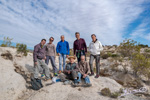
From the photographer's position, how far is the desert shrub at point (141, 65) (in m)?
8.12

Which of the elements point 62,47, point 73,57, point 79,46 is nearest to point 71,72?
point 73,57

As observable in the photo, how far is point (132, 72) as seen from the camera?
900cm

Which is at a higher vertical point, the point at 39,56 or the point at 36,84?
the point at 39,56

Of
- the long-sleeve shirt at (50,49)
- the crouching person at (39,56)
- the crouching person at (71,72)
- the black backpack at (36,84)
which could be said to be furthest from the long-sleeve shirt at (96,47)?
the black backpack at (36,84)

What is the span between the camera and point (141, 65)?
827cm

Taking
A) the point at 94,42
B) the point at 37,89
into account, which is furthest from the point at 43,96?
the point at 94,42

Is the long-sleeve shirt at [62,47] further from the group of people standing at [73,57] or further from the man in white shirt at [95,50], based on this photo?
the man in white shirt at [95,50]

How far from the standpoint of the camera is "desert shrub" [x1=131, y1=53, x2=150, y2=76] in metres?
8.12

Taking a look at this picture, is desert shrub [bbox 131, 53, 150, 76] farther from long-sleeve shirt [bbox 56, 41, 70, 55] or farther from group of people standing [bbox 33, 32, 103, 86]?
long-sleeve shirt [bbox 56, 41, 70, 55]

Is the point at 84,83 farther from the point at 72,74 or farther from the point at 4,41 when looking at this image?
the point at 4,41

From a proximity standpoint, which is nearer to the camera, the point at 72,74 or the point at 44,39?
the point at 72,74

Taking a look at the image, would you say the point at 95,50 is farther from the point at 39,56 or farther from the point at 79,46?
the point at 39,56

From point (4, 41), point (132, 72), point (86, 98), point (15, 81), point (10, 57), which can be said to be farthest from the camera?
point (4, 41)

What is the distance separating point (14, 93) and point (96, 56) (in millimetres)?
3871
